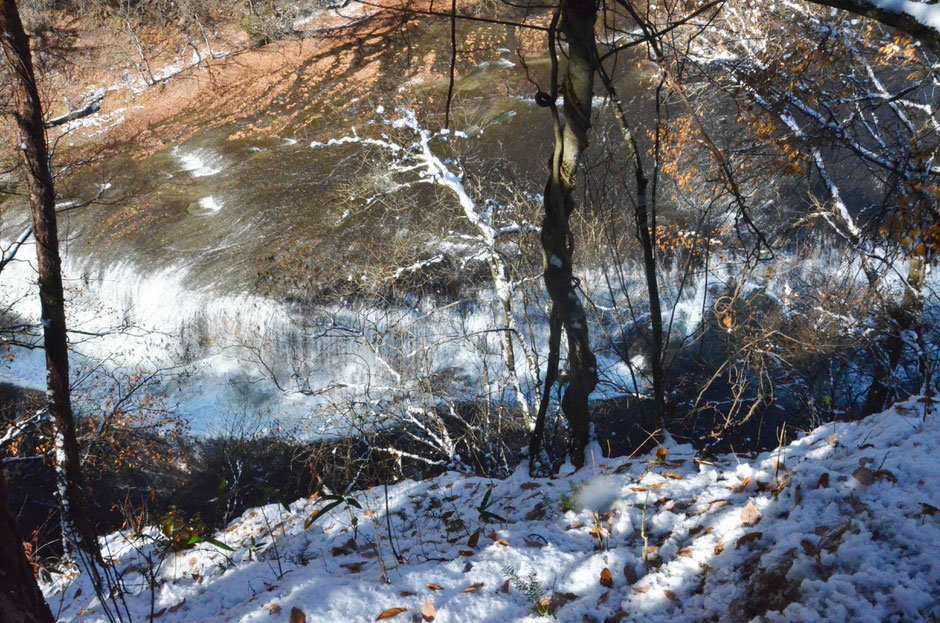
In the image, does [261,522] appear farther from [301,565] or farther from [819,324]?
[819,324]

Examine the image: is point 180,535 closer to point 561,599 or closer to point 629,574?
point 561,599

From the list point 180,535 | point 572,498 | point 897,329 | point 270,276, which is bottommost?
point 180,535

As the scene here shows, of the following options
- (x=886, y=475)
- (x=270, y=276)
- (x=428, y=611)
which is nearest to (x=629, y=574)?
(x=428, y=611)

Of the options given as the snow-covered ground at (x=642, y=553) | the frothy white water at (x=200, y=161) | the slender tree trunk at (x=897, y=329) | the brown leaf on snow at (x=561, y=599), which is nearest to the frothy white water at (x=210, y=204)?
the frothy white water at (x=200, y=161)

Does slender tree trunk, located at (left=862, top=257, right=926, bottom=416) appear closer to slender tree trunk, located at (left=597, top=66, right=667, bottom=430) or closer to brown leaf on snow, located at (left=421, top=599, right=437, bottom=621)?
slender tree trunk, located at (left=597, top=66, right=667, bottom=430)

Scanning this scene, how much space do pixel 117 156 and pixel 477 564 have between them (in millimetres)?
18919

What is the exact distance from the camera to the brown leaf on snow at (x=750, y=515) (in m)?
2.58

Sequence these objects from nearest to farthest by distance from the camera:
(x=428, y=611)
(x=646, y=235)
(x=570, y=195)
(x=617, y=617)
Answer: (x=617, y=617) < (x=428, y=611) < (x=570, y=195) < (x=646, y=235)

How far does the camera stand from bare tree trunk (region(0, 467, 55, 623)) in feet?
6.29

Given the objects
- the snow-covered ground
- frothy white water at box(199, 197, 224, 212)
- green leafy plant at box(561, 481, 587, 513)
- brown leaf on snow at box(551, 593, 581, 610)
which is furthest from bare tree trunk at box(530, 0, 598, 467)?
frothy white water at box(199, 197, 224, 212)

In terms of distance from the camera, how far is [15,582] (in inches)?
78.5

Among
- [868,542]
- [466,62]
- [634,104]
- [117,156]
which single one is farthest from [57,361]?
[466,62]

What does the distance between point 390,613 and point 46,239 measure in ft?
17.1

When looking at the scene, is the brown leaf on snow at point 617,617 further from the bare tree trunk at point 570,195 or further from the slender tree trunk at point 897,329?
the slender tree trunk at point 897,329
